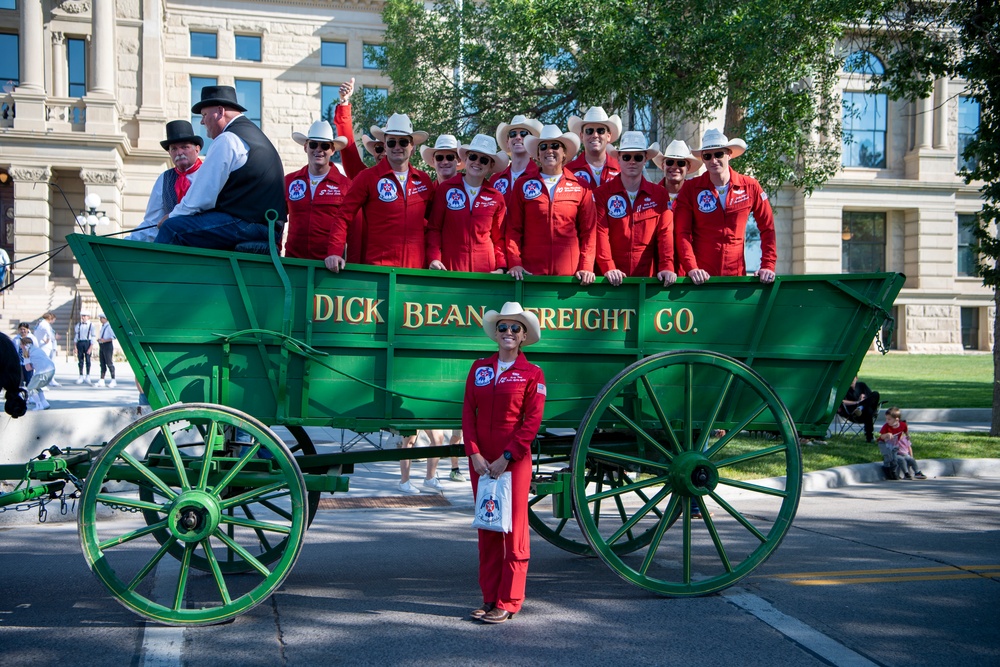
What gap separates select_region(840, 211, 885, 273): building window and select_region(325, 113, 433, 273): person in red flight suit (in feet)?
107

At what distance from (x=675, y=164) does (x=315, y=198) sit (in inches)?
111

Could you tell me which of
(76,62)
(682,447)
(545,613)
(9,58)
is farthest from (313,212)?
(9,58)

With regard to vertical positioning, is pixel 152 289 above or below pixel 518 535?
above

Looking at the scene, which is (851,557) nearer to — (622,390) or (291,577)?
(622,390)

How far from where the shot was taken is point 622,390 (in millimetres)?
5574

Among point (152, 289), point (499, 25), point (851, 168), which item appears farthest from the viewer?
point (851, 168)

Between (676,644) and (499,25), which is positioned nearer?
(676,644)

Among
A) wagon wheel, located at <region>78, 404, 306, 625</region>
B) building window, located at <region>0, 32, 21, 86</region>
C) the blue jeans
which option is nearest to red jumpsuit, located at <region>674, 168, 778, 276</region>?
the blue jeans

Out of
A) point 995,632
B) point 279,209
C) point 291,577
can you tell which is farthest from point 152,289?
point 995,632

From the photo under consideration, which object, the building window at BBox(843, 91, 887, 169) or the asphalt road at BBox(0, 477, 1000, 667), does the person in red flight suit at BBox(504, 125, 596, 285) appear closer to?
the asphalt road at BBox(0, 477, 1000, 667)

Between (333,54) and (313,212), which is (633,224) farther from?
(333,54)

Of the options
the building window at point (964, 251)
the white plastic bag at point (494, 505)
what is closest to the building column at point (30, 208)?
the white plastic bag at point (494, 505)

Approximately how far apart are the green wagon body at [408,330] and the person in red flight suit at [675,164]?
1.51m

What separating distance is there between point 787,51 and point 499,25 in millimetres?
5073
